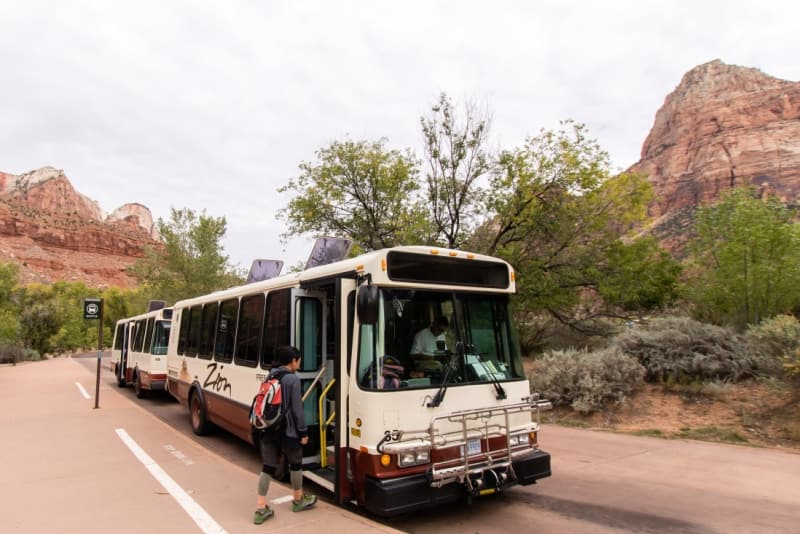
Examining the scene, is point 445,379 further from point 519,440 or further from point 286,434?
point 286,434

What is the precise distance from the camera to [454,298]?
5453 millimetres

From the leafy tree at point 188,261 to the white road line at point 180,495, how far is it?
27.9 metres

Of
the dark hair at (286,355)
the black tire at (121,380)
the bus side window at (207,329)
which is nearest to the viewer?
the dark hair at (286,355)

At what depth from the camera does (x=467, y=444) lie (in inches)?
191

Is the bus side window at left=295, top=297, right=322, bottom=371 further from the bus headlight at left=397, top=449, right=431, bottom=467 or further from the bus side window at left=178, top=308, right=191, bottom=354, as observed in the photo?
the bus side window at left=178, top=308, right=191, bottom=354

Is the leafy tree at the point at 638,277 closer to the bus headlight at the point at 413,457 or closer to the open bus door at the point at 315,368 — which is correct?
the open bus door at the point at 315,368

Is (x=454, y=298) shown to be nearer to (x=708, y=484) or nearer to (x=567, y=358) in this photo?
(x=708, y=484)

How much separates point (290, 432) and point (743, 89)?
409ft

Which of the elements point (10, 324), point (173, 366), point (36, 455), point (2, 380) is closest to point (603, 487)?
point (36, 455)

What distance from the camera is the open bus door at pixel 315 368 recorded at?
5.63m

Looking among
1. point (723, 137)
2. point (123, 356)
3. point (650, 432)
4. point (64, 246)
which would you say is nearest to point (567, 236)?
point (650, 432)

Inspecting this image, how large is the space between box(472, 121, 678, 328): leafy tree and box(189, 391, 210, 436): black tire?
1046 centimetres

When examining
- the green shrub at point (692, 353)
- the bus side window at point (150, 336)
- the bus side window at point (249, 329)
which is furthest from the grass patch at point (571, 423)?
the bus side window at point (150, 336)

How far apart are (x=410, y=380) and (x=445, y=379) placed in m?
0.36
